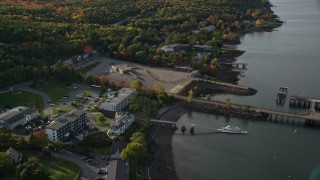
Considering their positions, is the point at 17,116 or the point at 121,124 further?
the point at 17,116

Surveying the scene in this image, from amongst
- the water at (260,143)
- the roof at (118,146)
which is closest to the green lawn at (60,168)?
the roof at (118,146)

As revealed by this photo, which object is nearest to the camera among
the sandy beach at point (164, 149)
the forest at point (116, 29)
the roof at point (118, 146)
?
the sandy beach at point (164, 149)

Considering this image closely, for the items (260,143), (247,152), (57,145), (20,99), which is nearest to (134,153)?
(57,145)

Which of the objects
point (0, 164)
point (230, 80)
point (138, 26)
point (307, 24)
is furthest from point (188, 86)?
point (307, 24)

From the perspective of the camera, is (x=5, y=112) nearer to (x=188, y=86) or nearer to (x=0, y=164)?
(x=0, y=164)

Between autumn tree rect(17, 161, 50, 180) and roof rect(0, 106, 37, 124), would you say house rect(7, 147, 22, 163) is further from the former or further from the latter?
roof rect(0, 106, 37, 124)

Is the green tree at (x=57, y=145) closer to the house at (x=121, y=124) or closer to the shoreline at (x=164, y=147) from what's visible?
the house at (x=121, y=124)

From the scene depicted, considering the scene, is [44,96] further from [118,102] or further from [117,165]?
[117,165]
